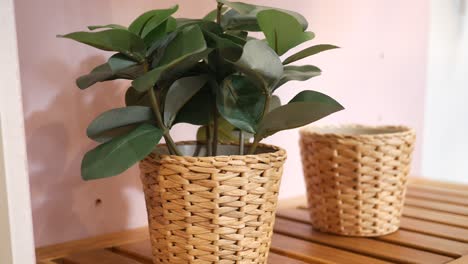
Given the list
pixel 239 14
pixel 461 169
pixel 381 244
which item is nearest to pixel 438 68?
pixel 461 169

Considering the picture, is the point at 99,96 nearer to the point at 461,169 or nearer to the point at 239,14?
the point at 239,14

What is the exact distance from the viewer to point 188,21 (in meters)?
0.81

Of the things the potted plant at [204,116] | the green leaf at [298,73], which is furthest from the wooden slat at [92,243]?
the green leaf at [298,73]

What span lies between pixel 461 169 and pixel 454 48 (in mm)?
464

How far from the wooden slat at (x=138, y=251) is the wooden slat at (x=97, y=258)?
17mm

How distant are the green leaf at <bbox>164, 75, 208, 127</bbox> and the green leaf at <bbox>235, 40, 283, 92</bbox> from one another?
0.26 feet

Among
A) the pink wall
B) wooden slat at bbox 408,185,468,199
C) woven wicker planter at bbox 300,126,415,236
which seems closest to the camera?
the pink wall

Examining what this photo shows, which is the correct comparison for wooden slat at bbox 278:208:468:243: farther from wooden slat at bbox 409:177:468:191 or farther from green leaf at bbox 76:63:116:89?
green leaf at bbox 76:63:116:89

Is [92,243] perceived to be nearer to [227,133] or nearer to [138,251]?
[138,251]

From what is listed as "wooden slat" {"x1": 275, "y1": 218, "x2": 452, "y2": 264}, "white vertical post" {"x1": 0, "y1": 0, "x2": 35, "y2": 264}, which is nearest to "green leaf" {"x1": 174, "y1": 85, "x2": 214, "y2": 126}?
"white vertical post" {"x1": 0, "y1": 0, "x2": 35, "y2": 264}

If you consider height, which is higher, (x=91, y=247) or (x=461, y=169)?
(x=91, y=247)

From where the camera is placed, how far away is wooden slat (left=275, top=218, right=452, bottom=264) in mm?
946

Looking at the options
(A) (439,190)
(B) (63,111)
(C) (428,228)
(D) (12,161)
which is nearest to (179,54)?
(D) (12,161)

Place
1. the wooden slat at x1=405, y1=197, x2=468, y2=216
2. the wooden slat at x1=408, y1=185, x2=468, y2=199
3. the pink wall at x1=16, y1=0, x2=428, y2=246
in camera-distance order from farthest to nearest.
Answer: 1. the wooden slat at x1=408, y1=185, x2=468, y2=199
2. the wooden slat at x1=405, y1=197, x2=468, y2=216
3. the pink wall at x1=16, y1=0, x2=428, y2=246
